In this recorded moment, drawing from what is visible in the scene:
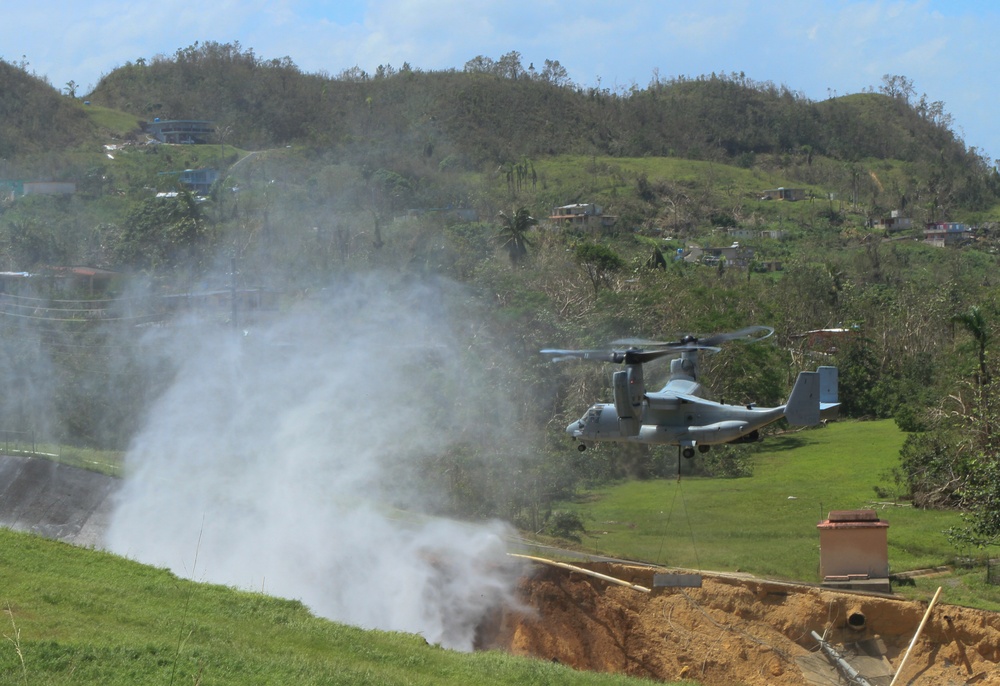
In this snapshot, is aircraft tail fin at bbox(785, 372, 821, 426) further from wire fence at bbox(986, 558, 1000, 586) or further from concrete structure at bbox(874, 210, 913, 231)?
concrete structure at bbox(874, 210, 913, 231)

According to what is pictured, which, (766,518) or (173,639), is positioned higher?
(173,639)

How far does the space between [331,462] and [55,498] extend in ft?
30.1

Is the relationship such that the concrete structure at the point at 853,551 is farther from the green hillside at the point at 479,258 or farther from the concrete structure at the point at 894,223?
the concrete structure at the point at 894,223

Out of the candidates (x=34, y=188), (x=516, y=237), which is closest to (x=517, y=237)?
(x=516, y=237)

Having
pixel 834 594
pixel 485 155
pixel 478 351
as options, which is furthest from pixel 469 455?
pixel 485 155

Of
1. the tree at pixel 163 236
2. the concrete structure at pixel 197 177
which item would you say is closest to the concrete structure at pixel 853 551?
the tree at pixel 163 236

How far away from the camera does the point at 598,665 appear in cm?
2969

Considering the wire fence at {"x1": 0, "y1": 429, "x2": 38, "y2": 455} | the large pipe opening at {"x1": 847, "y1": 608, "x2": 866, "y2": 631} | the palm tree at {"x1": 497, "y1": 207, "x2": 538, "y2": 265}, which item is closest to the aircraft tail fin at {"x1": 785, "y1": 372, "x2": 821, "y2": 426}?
the large pipe opening at {"x1": 847, "y1": 608, "x2": 866, "y2": 631}

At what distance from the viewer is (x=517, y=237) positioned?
236 ft

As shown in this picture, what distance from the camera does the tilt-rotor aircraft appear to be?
2681cm

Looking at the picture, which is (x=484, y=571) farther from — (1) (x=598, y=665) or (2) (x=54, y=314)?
(2) (x=54, y=314)

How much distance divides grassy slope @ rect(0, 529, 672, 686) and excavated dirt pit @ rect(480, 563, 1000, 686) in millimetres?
8501

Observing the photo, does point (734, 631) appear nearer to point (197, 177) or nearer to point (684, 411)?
point (684, 411)

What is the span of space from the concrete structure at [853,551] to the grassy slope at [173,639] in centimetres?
1054
